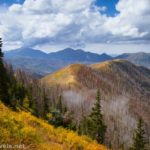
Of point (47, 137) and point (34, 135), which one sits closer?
point (34, 135)

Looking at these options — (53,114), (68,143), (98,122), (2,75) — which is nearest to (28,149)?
(68,143)

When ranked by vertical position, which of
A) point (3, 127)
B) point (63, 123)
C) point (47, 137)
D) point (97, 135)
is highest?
point (3, 127)

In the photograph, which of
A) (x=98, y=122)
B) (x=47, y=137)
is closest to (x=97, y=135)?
(x=98, y=122)

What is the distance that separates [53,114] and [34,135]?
15966 millimetres

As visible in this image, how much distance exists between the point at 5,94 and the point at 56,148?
2866 centimetres

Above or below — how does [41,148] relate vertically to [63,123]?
above

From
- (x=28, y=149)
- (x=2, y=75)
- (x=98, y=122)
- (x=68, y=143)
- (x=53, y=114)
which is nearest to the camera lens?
(x=28, y=149)

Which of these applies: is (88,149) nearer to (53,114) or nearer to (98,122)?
(53,114)

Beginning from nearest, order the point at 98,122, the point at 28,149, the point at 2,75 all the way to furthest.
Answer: the point at 28,149 → the point at 2,75 → the point at 98,122

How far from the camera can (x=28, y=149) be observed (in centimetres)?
1290

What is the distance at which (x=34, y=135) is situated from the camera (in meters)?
14.6

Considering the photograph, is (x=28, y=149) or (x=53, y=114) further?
(x=53, y=114)

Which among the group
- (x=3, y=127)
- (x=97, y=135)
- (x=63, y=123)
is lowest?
(x=97, y=135)

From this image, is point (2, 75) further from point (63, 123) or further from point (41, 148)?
point (41, 148)
